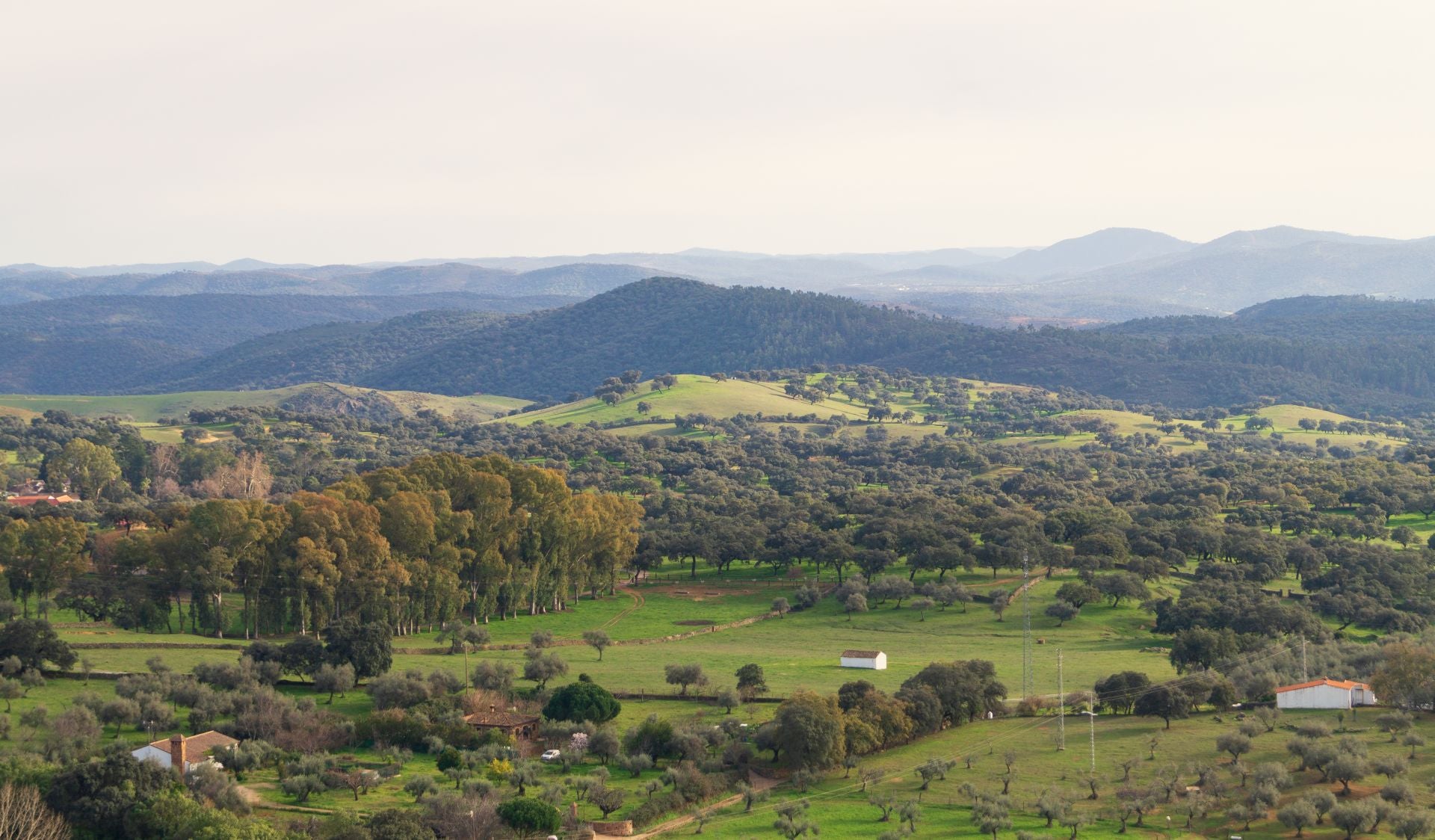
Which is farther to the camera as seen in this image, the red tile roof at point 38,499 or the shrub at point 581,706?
the red tile roof at point 38,499

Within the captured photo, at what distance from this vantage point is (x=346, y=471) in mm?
147750

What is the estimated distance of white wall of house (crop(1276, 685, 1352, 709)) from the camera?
61.1 m

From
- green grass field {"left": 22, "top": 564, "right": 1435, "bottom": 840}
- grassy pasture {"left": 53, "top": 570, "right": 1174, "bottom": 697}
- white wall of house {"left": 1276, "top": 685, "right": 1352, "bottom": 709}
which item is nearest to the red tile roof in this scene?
green grass field {"left": 22, "top": 564, "right": 1435, "bottom": 840}

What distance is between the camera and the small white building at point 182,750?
51.5 m

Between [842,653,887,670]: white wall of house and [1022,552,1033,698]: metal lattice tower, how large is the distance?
6404mm

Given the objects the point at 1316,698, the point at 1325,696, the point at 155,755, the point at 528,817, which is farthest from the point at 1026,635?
the point at 155,755

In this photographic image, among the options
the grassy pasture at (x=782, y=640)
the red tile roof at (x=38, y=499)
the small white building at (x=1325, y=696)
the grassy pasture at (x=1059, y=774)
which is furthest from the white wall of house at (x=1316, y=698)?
the red tile roof at (x=38, y=499)

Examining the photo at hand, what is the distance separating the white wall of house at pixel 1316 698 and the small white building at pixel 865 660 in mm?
17909

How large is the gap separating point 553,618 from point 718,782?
35065 mm

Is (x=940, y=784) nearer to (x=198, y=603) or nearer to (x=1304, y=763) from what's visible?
(x=1304, y=763)

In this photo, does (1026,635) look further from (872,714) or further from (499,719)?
(499,719)

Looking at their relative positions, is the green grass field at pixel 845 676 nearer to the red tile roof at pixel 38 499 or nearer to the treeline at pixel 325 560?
the treeline at pixel 325 560

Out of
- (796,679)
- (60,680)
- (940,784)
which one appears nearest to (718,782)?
(940,784)

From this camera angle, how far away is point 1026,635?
72.6m
